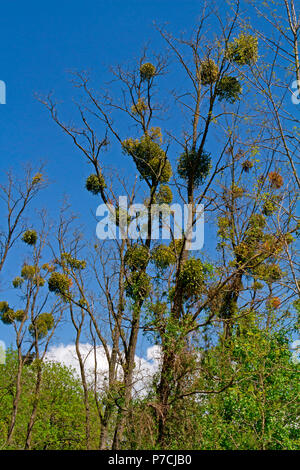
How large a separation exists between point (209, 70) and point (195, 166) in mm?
2632

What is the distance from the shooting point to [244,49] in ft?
35.1

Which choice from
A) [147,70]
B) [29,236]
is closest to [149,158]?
[147,70]

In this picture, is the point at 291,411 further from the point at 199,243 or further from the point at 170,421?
the point at 199,243

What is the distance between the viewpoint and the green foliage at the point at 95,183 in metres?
13.6

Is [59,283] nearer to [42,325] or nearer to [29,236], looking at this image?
[29,236]

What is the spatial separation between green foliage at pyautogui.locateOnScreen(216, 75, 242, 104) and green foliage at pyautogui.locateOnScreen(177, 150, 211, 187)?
4.95 ft

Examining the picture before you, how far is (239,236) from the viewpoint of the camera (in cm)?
1398

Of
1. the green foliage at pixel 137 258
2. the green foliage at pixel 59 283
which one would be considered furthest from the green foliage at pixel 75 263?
the green foliage at pixel 137 258

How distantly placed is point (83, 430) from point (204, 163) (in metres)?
16.3

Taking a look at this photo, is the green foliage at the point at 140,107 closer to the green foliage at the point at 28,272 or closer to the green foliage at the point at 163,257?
the green foliage at the point at 163,257

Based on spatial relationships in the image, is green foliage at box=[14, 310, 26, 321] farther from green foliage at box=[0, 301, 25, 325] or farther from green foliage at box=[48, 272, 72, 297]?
green foliage at box=[48, 272, 72, 297]

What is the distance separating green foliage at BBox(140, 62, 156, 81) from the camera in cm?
1326
